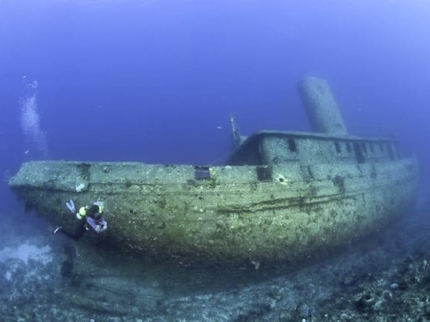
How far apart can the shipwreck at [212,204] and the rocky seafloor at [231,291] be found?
0.59 metres

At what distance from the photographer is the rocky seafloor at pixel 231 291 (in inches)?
228

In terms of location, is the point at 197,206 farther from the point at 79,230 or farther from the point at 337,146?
the point at 337,146

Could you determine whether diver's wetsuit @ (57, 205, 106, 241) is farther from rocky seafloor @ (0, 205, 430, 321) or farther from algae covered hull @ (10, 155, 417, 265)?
rocky seafloor @ (0, 205, 430, 321)

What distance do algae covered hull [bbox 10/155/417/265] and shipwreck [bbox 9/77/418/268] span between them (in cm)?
2

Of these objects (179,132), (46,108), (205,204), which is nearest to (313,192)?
(205,204)

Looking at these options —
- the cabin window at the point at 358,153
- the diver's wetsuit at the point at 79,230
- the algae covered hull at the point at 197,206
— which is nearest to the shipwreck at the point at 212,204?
the algae covered hull at the point at 197,206

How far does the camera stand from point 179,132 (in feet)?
120

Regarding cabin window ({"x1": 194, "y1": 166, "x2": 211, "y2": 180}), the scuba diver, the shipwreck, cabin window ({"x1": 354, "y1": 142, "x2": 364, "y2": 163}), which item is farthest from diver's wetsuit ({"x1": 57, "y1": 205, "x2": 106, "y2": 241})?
cabin window ({"x1": 354, "y1": 142, "x2": 364, "y2": 163})

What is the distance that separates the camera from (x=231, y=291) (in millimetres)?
7750

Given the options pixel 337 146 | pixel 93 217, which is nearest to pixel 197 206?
pixel 93 217

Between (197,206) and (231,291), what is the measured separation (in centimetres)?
235

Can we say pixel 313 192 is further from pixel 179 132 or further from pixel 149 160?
pixel 179 132

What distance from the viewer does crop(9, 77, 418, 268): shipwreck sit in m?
6.94

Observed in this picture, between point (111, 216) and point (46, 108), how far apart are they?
53799 mm
